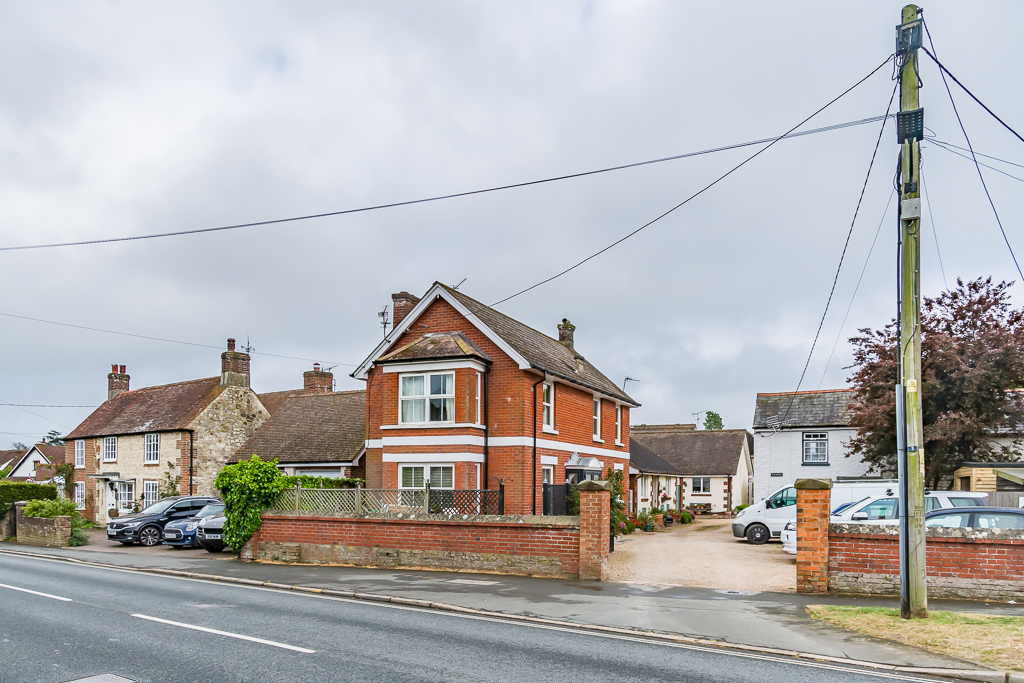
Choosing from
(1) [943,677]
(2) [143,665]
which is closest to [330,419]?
(2) [143,665]

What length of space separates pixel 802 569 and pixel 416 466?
14.0m

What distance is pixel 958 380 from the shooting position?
24500mm

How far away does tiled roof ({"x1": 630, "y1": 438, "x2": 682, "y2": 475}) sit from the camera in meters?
39.8

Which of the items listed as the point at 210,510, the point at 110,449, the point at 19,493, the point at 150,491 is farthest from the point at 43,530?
the point at 110,449

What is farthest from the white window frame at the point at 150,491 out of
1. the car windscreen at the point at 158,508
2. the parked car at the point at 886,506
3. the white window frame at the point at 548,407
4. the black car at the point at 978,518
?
the black car at the point at 978,518

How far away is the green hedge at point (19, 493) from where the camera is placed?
32781 millimetres

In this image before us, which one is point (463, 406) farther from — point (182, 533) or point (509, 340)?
point (182, 533)

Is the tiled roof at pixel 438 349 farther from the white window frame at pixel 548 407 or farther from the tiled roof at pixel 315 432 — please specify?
the tiled roof at pixel 315 432

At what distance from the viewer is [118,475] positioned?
3959cm

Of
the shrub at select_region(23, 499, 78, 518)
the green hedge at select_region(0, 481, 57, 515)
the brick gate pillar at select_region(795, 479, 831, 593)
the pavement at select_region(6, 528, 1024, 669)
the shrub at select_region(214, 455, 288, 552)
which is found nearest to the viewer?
the pavement at select_region(6, 528, 1024, 669)

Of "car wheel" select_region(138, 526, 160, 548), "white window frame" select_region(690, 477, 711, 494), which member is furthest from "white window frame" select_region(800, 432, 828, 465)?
"car wheel" select_region(138, 526, 160, 548)

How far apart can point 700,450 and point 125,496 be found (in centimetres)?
3491

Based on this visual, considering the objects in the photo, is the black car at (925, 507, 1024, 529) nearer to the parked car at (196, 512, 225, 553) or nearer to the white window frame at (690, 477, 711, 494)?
the parked car at (196, 512, 225, 553)

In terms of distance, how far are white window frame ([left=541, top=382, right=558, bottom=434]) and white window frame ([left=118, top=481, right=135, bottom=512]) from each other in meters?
23.9
